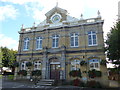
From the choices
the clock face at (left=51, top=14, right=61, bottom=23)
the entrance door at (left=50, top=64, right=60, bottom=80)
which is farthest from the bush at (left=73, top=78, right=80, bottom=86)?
the clock face at (left=51, top=14, right=61, bottom=23)

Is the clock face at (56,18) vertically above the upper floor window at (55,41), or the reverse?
the clock face at (56,18)

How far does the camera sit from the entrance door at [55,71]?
13977mm

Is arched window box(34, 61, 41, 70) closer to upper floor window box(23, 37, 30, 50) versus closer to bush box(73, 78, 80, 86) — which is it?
upper floor window box(23, 37, 30, 50)

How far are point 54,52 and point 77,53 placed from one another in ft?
9.98

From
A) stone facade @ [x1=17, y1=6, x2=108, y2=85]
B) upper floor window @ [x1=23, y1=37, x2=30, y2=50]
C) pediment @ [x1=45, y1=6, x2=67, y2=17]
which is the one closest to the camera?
stone facade @ [x1=17, y1=6, x2=108, y2=85]

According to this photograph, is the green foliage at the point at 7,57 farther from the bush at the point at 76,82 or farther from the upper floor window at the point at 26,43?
the bush at the point at 76,82

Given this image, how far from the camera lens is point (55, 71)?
1420 cm

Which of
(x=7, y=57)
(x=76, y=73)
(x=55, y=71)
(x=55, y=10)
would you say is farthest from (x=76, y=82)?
(x=7, y=57)

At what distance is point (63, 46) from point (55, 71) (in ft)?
11.3

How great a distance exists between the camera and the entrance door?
14.0m

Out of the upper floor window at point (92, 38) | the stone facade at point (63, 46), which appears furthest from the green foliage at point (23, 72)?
the upper floor window at point (92, 38)

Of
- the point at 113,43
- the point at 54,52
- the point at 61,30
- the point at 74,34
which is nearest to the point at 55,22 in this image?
the point at 61,30

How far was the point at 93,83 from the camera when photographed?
11.5 metres

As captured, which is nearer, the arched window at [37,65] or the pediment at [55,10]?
the arched window at [37,65]
